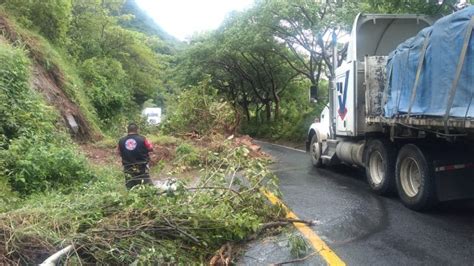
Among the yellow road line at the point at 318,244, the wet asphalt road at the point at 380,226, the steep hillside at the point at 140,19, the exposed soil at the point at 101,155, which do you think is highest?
the steep hillside at the point at 140,19

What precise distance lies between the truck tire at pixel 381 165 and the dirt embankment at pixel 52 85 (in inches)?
353

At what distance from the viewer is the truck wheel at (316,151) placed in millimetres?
13359

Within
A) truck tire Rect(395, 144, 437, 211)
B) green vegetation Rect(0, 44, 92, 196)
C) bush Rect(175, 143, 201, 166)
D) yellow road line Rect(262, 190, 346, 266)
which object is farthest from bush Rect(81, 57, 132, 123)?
yellow road line Rect(262, 190, 346, 266)

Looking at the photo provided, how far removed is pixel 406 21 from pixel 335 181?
12.9ft

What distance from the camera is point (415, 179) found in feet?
26.1

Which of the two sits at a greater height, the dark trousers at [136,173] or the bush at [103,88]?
the bush at [103,88]

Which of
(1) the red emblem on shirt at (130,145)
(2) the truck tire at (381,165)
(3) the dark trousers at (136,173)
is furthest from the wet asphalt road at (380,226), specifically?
(1) the red emblem on shirt at (130,145)

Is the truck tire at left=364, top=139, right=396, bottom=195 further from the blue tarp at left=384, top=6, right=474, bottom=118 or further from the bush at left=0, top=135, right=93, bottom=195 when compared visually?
the bush at left=0, top=135, right=93, bottom=195

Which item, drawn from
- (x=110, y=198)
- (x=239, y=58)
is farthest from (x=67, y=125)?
(x=239, y=58)

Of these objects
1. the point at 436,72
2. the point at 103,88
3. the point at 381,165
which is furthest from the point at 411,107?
the point at 103,88

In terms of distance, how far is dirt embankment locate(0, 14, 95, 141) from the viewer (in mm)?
14473

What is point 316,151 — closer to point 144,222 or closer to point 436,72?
point 436,72

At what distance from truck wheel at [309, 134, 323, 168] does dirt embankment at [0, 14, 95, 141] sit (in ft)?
24.0

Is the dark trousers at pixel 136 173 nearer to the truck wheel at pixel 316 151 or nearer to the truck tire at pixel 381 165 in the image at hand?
the truck tire at pixel 381 165
